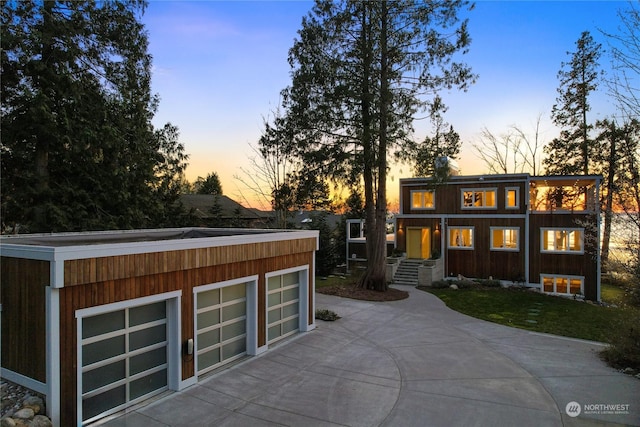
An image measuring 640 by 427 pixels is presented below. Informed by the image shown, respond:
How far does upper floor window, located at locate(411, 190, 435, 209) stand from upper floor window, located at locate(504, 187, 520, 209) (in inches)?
167

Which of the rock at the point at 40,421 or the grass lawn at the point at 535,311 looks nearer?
the rock at the point at 40,421

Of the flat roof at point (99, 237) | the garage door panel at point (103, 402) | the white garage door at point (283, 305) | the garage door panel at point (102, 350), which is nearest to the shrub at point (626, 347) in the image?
the white garage door at point (283, 305)

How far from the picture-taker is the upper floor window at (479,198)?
23.2 meters

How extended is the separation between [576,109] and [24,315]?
35.3 m

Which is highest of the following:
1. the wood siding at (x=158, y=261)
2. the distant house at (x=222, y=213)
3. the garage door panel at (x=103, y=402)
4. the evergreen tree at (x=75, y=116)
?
the evergreen tree at (x=75, y=116)

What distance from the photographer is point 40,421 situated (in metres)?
5.77

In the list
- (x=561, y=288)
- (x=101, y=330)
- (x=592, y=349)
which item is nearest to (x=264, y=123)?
(x=101, y=330)

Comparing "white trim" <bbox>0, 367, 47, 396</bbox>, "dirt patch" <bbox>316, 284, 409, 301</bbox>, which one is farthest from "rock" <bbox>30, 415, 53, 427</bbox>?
"dirt patch" <bbox>316, 284, 409, 301</bbox>

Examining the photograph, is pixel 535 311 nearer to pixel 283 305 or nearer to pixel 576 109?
pixel 283 305

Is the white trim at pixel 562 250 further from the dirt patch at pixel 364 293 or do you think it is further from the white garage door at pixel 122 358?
the white garage door at pixel 122 358

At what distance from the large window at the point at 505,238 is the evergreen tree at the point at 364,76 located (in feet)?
30.6

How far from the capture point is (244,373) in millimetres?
8867

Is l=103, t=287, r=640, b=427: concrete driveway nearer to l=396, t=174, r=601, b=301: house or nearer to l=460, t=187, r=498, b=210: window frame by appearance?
l=396, t=174, r=601, b=301: house

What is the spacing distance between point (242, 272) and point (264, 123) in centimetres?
1270
